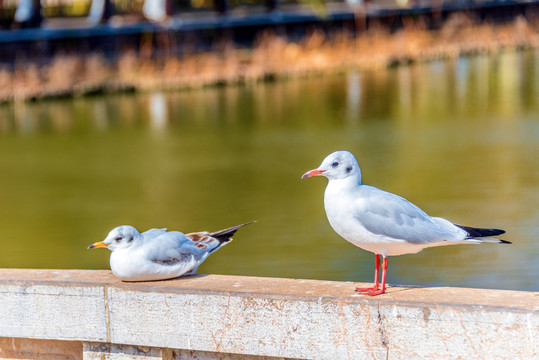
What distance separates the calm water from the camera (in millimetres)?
10562

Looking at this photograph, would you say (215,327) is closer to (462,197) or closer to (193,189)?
(462,197)

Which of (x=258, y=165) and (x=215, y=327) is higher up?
(x=215, y=327)

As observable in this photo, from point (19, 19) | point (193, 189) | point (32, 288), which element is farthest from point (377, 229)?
point (19, 19)

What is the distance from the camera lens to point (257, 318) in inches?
180

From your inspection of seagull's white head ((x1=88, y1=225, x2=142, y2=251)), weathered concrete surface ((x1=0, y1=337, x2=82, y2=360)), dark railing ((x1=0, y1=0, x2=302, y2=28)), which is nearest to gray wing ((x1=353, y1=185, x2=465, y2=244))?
seagull's white head ((x1=88, y1=225, x2=142, y2=251))

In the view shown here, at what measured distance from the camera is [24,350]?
17.0ft

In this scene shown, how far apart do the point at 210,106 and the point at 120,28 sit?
8.19 metres

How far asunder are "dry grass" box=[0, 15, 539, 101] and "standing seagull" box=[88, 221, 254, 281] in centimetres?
2360

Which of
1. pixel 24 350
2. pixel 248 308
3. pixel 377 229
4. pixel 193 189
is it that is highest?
pixel 377 229

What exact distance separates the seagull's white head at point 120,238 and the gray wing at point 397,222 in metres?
1.30

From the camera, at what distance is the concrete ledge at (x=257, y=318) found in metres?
4.18

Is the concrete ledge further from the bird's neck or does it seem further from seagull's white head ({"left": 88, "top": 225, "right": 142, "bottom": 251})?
the bird's neck

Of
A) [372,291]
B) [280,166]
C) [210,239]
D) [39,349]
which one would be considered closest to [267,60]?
[280,166]

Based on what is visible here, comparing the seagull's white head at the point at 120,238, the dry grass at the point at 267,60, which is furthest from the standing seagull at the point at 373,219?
the dry grass at the point at 267,60
